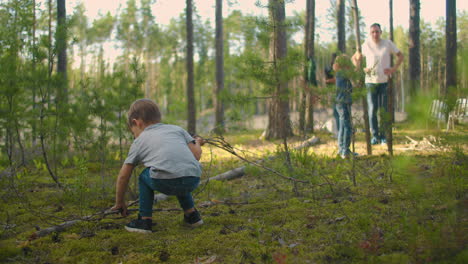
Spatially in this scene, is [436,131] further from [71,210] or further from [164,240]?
[71,210]

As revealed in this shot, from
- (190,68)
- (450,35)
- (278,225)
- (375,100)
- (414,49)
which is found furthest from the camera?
(414,49)

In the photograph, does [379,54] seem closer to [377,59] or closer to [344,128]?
[377,59]

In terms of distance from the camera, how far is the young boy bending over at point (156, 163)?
2.98 m

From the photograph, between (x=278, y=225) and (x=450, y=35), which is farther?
(x=450, y=35)

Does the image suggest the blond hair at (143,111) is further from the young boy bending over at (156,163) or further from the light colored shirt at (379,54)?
the light colored shirt at (379,54)

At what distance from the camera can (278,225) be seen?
10.6ft

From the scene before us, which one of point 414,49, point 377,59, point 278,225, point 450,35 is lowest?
point 278,225

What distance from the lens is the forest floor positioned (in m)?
2.29

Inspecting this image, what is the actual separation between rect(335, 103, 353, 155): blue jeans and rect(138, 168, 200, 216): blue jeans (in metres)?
3.29

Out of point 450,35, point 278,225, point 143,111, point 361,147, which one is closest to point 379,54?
point 361,147

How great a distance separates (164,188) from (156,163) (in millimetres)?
220

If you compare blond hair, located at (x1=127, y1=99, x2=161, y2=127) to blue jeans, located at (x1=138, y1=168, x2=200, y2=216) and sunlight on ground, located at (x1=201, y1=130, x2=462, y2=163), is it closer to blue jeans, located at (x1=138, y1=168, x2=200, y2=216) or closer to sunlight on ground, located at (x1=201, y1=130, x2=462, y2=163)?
blue jeans, located at (x1=138, y1=168, x2=200, y2=216)

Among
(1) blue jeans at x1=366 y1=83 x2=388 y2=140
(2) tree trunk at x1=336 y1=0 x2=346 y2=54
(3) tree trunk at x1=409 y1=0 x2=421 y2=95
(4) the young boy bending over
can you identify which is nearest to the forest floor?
(4) the young boy bending over

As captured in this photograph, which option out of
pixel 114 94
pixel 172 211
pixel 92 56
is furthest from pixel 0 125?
pixel 92 56
